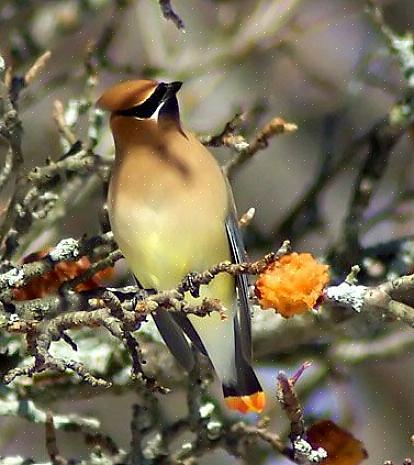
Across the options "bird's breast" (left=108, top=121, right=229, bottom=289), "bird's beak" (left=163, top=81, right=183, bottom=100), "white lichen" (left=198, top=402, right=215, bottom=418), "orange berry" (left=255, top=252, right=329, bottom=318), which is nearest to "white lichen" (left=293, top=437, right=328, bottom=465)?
"orange berry" (left=255, top=252, right=329, bottom=318)

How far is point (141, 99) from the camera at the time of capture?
115 inches

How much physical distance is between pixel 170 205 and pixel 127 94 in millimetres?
305

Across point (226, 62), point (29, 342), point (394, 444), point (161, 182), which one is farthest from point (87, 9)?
point (394, 444)

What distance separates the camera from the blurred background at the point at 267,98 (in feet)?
12.1

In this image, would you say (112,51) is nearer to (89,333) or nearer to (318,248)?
(318,248)

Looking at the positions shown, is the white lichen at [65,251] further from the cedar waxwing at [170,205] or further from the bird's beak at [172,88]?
the bird's beak at [172,88]

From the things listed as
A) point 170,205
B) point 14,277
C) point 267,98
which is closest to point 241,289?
point 170,205

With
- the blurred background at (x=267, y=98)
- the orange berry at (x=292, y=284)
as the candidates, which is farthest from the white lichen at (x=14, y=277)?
the blurred background at (x=267, y=98)

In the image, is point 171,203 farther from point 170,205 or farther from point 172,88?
point 172,88

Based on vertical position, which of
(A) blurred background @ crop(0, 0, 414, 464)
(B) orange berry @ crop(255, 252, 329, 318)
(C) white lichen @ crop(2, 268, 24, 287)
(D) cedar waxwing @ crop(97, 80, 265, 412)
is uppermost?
(C) white lichen @ crop(2, 268, 24, 287)

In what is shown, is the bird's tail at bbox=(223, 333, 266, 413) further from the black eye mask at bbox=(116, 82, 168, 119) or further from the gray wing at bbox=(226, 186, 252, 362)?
the black eye mask at bbox=(116, 82, 168, 119)

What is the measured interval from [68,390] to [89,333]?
0.61ft

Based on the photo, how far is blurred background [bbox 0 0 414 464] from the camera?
368 cm

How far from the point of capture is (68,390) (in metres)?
3.05
